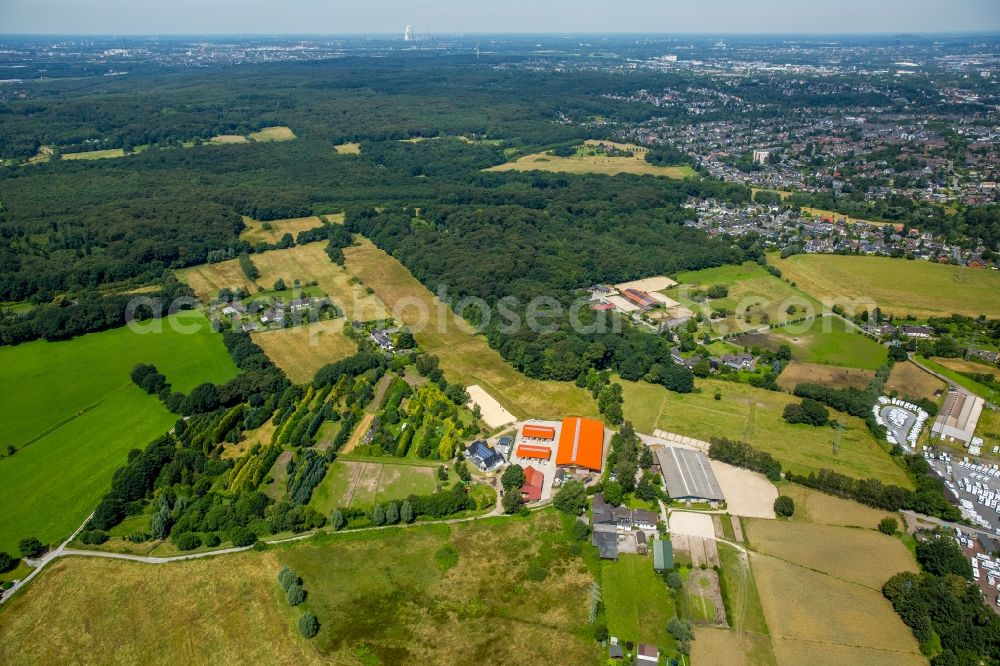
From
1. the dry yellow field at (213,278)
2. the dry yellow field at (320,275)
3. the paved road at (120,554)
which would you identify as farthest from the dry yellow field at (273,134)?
the paved road at (120,554)

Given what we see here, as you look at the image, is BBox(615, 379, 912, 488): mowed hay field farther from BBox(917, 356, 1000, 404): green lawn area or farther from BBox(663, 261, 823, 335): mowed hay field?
BBox(917, 356, 1000, 404): green lawn area

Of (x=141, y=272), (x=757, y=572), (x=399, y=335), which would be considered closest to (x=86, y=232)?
(x=141, y=272)

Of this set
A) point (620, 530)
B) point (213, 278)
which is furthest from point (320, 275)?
point (620, 530)

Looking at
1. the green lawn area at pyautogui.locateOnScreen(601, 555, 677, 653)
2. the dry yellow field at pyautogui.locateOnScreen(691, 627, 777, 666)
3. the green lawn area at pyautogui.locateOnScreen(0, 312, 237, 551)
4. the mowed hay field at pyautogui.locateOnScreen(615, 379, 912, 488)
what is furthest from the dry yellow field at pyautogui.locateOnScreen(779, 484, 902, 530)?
the green lawn area at pyautogui.locateOnScreen(0, 312, 237, 551)

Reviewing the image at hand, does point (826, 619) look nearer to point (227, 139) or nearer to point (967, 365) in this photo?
point (967, 365)

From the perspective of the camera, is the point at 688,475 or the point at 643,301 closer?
the point at 688,475

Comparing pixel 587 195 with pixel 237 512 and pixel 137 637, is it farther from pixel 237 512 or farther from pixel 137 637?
pixel 137 637
